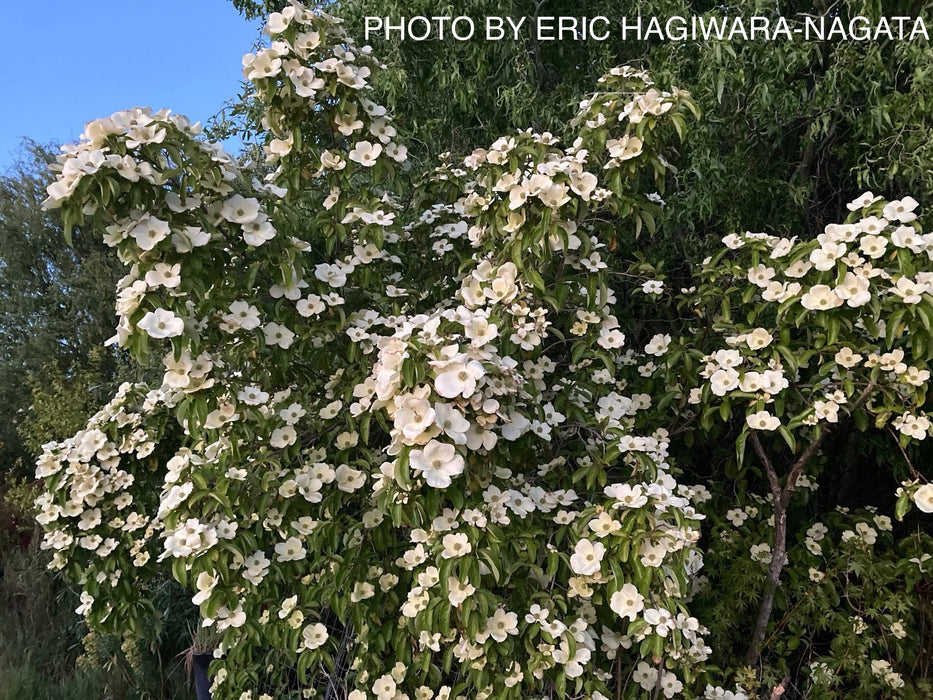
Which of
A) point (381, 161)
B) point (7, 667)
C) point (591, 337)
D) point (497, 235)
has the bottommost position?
point (7, 667)

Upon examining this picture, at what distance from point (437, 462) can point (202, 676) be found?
5.98 ft

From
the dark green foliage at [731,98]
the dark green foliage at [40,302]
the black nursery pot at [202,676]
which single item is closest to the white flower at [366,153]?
the dark green foliage at [731,98]

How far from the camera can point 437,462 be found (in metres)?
1.15

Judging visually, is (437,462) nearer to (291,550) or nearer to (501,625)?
(501,625)

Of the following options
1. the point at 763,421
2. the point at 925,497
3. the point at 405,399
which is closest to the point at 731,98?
the point at 763,421

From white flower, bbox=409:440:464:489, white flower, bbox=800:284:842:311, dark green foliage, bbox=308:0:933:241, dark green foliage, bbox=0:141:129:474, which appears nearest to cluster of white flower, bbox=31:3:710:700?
white flower, bbox=409:440:464:489

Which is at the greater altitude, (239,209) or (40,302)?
(239,209)

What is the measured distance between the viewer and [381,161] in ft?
6.15

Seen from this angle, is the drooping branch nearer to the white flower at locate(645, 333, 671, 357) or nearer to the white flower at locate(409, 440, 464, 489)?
the white flower at locate(645, 333, 671, 357)

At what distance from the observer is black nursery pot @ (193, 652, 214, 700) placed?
7.68 ft

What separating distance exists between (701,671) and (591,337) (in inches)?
37.2

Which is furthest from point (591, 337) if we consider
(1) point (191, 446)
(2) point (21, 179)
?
(2) point (21, 179)

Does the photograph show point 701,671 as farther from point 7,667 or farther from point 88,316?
→ point 88,316

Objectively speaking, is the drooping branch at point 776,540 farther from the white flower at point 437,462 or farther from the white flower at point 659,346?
the white flower at point 437,462
